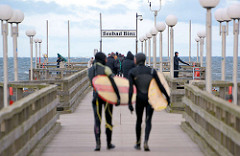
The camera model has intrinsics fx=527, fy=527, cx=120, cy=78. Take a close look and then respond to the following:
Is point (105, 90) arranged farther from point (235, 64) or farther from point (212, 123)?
point (235, 64)

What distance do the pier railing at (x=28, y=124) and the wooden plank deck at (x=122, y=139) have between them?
0.31 metres

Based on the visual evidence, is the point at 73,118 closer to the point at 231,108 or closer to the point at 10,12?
the point at 10,12

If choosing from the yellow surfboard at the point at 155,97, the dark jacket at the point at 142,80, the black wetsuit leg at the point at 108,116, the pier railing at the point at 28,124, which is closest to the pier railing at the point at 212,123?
the yellow surfboard at the point at 155,97

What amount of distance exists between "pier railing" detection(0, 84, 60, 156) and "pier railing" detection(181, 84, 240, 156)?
2869mm

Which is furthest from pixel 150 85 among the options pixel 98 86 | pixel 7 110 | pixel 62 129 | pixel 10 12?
pixel 10 12

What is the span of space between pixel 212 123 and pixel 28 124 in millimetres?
2924

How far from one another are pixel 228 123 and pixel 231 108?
0.39 m

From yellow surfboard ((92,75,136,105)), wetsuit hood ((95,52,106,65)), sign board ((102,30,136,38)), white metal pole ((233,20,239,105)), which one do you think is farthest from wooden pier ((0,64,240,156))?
sign board ((102,30,136,38))

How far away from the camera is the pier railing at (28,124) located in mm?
6629

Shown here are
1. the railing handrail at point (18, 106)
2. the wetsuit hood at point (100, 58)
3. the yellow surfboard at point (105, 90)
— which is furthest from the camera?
the wetsuit hood at point (100, 58)

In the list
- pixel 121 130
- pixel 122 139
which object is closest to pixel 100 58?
pixel 122 139

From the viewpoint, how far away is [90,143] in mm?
10227

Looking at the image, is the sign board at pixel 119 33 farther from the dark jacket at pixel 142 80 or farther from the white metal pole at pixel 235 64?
the dark jacket at pixel 142 80

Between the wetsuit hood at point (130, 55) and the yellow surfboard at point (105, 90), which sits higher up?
the wetsuit hood at point (130, 55)
